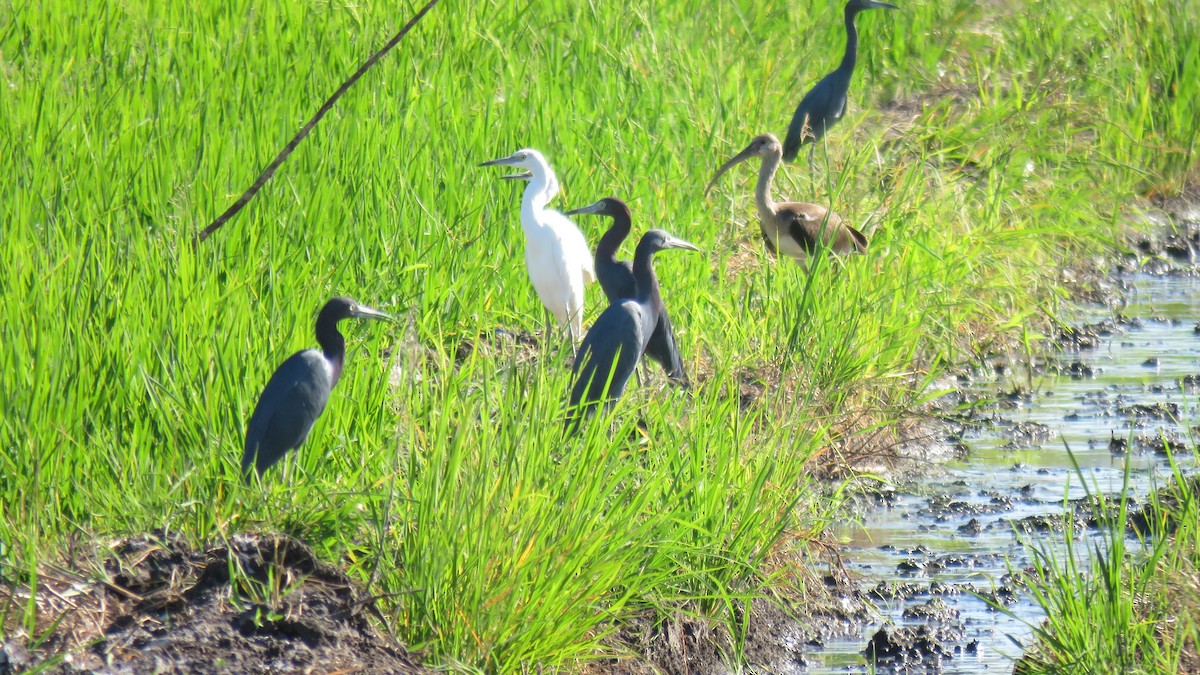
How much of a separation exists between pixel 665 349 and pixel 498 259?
3.18 feet

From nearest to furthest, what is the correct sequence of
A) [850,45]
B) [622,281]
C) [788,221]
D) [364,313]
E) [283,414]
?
[283,414] → [364,313] → [622,281] → [788,221] → [850,45]

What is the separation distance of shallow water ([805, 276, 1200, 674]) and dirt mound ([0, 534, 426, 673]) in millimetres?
1338

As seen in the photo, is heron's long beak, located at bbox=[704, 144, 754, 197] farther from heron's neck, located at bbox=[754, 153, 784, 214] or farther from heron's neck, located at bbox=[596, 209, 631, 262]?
heron's neck, located at bbox=[596, 209, 631, 262]

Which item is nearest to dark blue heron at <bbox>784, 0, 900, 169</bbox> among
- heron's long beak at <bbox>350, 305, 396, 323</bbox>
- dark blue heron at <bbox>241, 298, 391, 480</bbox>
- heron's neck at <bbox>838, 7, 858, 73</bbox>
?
heron's neck at <bbox>838, 7, 858, 73</bbox>

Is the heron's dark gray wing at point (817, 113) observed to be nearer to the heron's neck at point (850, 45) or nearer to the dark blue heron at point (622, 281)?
the heron's neck at point (850, 45)

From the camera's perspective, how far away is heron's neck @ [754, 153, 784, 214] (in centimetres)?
647

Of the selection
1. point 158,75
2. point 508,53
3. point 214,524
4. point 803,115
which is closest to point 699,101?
point 803,115

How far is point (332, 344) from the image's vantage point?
3594 millimetres

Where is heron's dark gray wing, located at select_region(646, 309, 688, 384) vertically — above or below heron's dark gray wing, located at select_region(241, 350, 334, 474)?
above

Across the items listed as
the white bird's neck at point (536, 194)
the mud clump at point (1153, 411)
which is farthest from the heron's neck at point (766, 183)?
the mud clump at point (1153, 411)

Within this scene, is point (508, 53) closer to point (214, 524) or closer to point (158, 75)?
point (158, 75)

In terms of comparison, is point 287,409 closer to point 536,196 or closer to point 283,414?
point 283,414

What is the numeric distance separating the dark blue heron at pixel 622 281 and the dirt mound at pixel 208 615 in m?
1.56

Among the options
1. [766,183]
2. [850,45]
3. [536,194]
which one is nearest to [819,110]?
[850,45]
